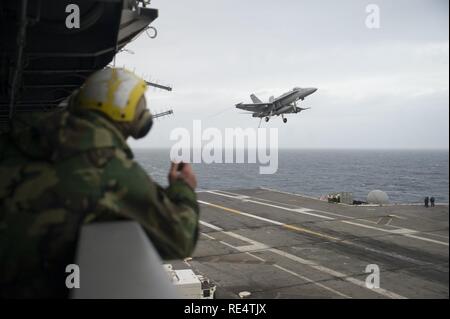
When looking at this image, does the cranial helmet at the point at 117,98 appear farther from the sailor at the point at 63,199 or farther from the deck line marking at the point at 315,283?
the deck line marking at the point at 315,283

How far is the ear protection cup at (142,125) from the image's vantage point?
2078 mm

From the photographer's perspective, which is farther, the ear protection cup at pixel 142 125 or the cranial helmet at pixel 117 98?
the ear protection cup at pixel 142 125

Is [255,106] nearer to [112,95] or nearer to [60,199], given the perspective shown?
[112,95]

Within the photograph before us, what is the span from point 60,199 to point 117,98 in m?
0.59

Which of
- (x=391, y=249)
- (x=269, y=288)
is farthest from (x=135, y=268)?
(x=391, y=249)

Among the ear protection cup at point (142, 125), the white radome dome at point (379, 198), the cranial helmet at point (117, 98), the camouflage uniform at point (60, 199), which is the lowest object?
the white radome dome at point (379, 198)

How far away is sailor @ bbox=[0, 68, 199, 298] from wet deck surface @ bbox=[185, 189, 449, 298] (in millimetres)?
11385

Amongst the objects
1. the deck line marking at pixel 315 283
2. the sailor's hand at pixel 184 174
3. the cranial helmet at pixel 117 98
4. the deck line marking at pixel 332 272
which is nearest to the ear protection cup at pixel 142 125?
the cranial helmet at pixel 117 98

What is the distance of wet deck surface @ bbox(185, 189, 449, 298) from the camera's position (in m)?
17.7

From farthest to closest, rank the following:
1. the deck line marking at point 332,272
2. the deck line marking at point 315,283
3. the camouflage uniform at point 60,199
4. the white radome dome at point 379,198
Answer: the white radome dome at point 379,198, the deck line marking at point 332,272, the deck line marking at point 315,283, the camouflage uniform at point 60,199

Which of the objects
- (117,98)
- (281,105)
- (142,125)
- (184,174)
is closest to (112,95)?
(117,98)
